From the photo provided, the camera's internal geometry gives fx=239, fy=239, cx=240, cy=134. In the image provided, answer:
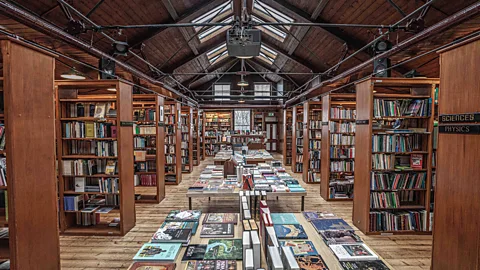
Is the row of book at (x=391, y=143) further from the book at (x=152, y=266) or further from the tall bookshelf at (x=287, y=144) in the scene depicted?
the tall bookshelf at (x=287, y=144)

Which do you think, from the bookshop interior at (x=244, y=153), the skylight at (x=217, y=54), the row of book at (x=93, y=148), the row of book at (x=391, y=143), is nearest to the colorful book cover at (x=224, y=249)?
the bookshop interior at (x=244, y=153)

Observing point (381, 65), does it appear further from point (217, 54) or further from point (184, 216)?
point (217, 54)

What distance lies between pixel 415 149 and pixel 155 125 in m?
5.50

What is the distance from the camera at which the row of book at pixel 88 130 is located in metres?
3.99

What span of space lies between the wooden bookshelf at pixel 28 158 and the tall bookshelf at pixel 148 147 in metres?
3.07

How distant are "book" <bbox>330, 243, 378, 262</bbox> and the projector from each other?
10.3 ft

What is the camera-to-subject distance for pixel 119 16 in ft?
17.5

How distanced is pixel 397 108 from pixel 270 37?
6345mm

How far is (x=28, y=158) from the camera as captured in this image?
232cm

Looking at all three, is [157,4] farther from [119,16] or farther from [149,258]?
[149,258]

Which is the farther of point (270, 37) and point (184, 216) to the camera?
point (270, 37)

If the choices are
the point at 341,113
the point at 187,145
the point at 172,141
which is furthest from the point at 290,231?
the point at 187,145

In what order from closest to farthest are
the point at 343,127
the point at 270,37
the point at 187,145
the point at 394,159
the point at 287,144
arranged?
the point at 394,159, the point at 343,127, the point at 270,37, the point at 187,145, the point at 287,144

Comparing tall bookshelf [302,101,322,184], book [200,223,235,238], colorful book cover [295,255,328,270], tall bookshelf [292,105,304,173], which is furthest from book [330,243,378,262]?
tall bookshelf [292,105,304,173]
